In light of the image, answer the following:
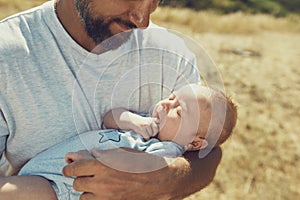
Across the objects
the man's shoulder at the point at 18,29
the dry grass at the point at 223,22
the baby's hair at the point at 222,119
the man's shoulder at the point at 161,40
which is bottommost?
the dry grass at the point at 223,22

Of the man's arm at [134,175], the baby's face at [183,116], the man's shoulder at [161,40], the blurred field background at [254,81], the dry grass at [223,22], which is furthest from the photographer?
the dry grass at [223,22]

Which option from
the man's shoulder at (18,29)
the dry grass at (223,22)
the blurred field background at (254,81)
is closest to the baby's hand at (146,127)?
the man's shoulder at (18,29)

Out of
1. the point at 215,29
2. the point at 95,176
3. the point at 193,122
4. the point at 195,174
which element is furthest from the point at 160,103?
the point at 215,29

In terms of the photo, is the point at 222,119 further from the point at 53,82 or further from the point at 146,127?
the point at 53,82

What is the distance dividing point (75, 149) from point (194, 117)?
355mm

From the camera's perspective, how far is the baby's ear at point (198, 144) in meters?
1.73

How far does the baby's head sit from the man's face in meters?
0.26

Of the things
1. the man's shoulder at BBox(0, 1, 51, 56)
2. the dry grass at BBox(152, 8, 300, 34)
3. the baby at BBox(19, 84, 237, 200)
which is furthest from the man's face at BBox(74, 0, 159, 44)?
the dry grass at BBox(152, 8, 300, 34)

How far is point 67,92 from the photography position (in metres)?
1.69

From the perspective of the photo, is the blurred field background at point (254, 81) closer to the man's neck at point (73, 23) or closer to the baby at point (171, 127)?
the baby at point (171, 127)

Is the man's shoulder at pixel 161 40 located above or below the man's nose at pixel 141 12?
below

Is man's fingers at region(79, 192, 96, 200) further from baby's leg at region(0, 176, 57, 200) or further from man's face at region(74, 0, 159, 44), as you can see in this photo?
man's face at region(74, 0, 159, 44)

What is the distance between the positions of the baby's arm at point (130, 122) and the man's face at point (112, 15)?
0.23m

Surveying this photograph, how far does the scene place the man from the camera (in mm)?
1567
